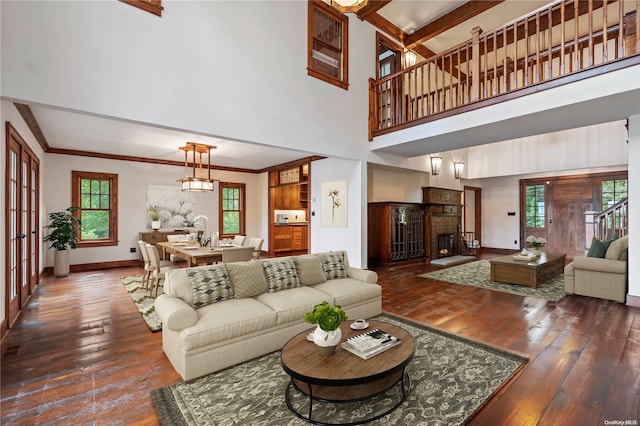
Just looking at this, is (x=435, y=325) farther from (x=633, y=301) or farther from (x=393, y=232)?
(x=393, y=232)

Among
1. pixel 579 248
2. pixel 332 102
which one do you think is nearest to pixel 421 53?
pixel 332 102

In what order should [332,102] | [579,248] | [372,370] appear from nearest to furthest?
[372,370], [332,102], [579,248]

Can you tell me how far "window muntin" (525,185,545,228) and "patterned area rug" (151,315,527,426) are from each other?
7.66m

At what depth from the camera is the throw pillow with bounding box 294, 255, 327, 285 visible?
3496mm

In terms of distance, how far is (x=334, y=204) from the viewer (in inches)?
258

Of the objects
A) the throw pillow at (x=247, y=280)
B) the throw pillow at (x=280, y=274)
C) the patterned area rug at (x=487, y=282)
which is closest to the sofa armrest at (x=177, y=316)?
the throw pillow at (x=247, y=280)

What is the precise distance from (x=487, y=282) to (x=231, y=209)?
7.01 metres

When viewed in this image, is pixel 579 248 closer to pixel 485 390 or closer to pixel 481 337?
pixel 481 337

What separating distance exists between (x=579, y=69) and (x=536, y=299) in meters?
3.06

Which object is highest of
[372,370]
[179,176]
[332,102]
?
[332,102]

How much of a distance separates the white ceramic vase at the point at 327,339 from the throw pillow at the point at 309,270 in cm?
147

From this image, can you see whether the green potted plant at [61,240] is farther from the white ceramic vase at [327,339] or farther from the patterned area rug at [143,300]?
the white ceramic vase at [327,339]

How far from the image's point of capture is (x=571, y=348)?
2.81 metres

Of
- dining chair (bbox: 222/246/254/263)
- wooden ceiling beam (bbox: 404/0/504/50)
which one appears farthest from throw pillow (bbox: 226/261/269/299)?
wooden ceiling beam (bbox: 404/0/504/50)
